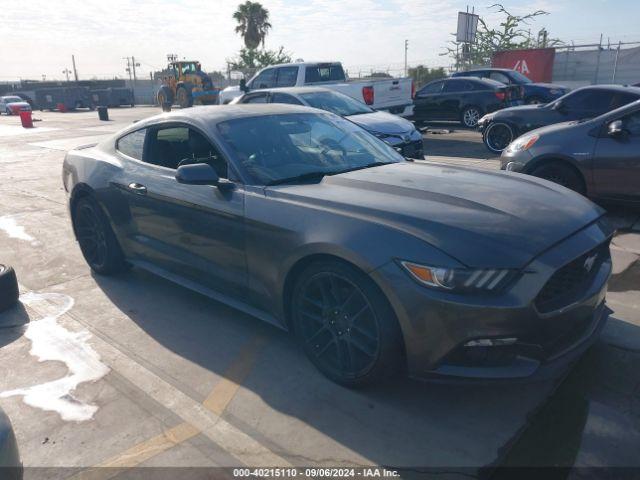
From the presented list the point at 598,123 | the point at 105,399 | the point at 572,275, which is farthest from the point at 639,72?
the point at 105,399

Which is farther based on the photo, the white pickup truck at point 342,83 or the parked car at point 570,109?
the white pickup truck at point 342,83

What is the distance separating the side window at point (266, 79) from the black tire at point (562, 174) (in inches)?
339

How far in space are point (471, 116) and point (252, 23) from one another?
46898mm

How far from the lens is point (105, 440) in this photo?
9.12ft

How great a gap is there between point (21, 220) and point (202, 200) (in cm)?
477

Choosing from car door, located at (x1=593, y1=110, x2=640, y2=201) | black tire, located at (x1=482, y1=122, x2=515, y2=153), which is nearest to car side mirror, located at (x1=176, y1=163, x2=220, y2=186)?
car door, located at (x1=593, y1=110, x2=640, y2=201)

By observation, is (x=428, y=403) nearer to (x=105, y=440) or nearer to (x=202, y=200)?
(x=105, y=440)

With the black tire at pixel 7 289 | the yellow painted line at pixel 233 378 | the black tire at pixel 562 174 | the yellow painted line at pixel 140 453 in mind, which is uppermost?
the black tire at pixel 562 174

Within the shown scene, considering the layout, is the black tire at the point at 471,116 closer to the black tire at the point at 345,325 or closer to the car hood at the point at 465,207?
the car hood at the point at 465,207

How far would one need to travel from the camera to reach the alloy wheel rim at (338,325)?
113 inches

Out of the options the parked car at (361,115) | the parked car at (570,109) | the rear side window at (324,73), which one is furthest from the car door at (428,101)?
the parked car at (361,115)

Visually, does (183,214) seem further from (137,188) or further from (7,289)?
(7,289)

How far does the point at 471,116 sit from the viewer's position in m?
14.6

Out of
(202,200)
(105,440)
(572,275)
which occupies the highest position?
(202,200)
